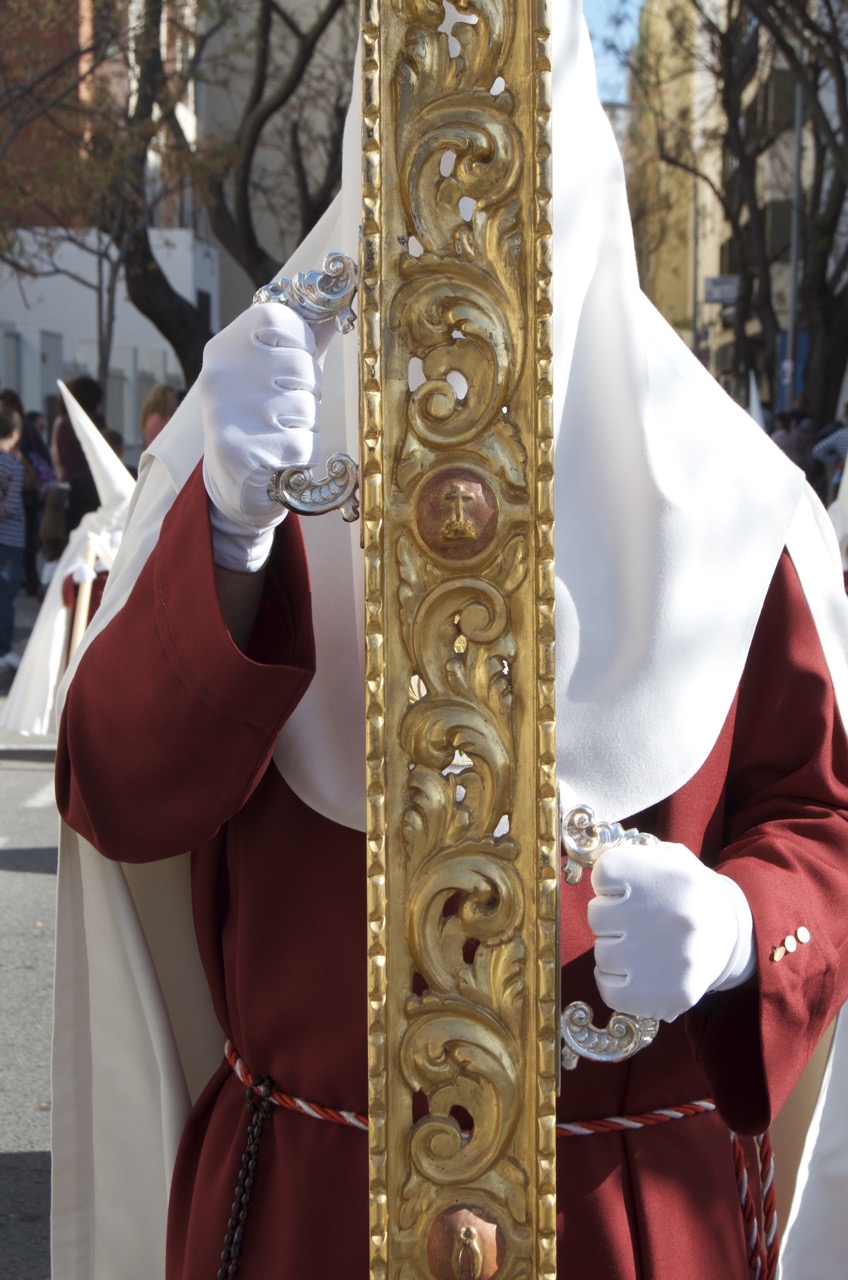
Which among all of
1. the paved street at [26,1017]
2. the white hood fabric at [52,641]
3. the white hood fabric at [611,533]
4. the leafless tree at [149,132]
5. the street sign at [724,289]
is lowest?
the paved street at [26,1017]

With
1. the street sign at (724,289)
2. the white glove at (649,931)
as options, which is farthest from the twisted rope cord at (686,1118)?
the street sign at (724,289)

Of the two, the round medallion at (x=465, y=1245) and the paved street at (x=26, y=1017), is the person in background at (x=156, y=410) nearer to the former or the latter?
the paved street at (x=26, y=1017)

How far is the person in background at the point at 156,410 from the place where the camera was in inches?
327

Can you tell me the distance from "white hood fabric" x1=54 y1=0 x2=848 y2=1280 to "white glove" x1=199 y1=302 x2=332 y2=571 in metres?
0.16

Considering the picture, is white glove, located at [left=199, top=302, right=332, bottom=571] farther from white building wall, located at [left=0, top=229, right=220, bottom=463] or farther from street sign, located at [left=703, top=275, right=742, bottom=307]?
street sign, located at [left=703, top=275, right=742, bottom=307]

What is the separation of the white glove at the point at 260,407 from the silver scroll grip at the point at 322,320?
0.07ft

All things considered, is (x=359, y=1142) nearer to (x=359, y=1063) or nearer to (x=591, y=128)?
(x=359, y=1063)

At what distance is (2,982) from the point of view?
5.32 metres

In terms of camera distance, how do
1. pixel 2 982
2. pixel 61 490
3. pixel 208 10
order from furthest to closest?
pixel 208 10 < pixel 61 490 < pixel 2 982

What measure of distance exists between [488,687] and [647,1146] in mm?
689

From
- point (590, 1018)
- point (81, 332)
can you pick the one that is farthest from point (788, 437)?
point (590, 1018)

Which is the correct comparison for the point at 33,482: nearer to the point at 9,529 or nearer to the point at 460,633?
the point at 9,529

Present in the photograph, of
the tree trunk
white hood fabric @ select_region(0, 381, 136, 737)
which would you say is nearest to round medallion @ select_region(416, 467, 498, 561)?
white hood fabric @ select_region(0, 381, 136, 737)

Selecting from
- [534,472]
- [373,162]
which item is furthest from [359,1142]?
[373,162]
